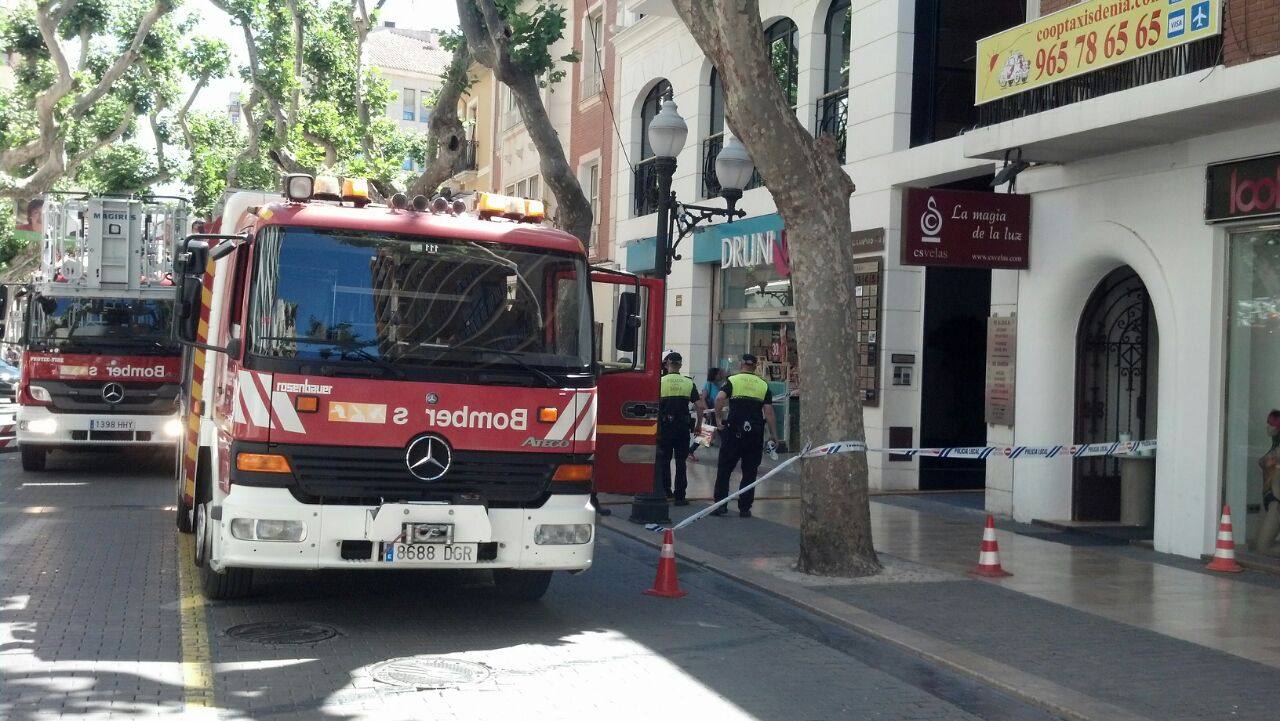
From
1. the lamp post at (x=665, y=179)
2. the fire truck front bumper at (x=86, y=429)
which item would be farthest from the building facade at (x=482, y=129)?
the lamp post at (x=665, y=179)

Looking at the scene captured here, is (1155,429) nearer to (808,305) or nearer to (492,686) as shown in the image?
(808,305)

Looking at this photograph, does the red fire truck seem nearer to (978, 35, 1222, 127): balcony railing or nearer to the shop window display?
(978, 35, 1222, 127): balcony railing

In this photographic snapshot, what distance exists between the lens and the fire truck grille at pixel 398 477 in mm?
7305

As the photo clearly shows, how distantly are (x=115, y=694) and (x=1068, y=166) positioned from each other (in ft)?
35.5

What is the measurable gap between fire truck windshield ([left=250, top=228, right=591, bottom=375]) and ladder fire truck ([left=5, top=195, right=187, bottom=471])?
29.2 ft

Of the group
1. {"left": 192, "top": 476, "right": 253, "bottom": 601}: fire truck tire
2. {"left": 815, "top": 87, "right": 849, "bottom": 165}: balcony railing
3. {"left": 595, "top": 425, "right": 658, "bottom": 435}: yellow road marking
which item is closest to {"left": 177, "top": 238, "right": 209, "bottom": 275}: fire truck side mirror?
{"left": 192, "top": 476, "right": 253, "bottom": 601}: fire truck tire

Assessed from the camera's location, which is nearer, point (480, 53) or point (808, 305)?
point (808, 305)

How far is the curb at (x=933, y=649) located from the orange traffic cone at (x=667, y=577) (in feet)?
2.49

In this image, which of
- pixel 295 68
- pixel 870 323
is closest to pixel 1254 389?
pixel 870 323

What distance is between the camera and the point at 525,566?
768cm

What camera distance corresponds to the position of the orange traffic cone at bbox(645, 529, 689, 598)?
30.5ft

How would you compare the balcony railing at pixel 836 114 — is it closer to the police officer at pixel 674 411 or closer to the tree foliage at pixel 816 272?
the police officer at pixel 674 411

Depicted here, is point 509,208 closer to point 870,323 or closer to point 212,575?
point 212,575

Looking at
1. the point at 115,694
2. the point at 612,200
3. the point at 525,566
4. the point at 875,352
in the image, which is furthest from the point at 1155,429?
the point at 612,200
